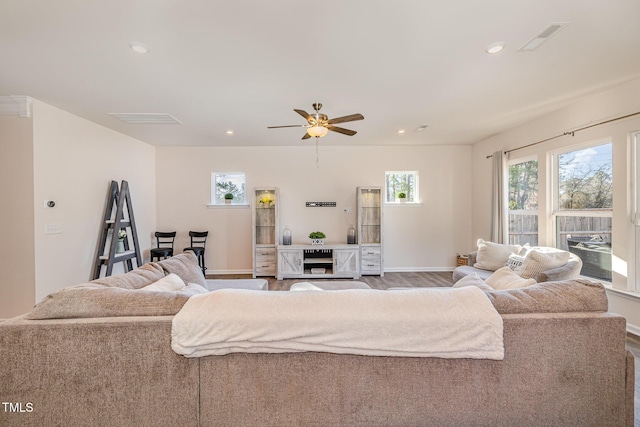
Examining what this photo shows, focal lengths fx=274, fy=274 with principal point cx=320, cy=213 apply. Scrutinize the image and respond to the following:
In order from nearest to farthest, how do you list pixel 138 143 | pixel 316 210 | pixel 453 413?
pixel 453 413, pixel 138 143, pixel 316 210

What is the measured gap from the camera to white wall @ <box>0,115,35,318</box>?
3320 millimetres

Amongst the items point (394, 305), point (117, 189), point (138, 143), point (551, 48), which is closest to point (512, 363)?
point (394, 305)

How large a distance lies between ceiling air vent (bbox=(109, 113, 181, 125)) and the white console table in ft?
9.24

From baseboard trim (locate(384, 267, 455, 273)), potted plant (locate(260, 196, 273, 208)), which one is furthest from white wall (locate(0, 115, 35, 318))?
baseboard trim (locate(384, 267, 455, 273))

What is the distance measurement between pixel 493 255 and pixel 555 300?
2.94 meters

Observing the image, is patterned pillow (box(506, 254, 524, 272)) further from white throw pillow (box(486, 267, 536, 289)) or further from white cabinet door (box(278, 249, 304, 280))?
white cabinet door (box(278, 249, 304, 280))

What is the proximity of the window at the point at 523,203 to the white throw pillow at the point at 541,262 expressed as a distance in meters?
1.29

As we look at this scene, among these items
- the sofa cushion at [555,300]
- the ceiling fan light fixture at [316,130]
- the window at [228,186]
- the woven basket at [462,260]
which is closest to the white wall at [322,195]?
the window at [228,186]

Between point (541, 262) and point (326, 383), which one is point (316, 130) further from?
point (541, 262)

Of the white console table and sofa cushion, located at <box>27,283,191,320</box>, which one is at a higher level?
sofa cushion, located at <box>27,283,191,320</box>

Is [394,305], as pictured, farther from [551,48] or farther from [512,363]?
[551,48]

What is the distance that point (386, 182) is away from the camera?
19.6ft

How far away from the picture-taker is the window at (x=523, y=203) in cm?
435

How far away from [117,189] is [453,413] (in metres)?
5.33
